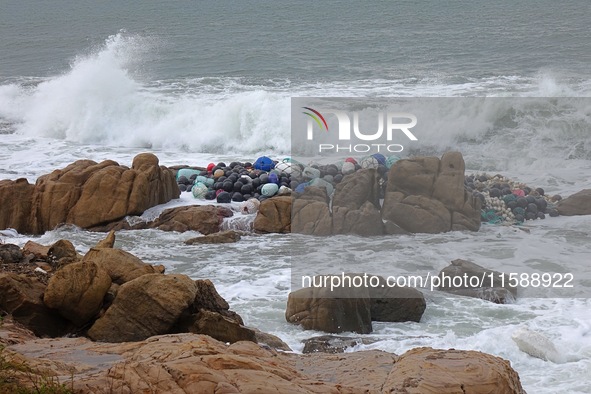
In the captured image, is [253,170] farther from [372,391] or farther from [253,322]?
[372,391]

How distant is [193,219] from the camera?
1545 centimetres

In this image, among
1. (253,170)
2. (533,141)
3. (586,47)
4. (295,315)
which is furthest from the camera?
(586,47)

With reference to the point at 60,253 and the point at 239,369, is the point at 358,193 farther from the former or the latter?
the point at 239,369

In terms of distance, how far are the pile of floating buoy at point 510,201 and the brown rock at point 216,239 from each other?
4.57 meters

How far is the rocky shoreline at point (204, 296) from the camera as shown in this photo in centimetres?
586

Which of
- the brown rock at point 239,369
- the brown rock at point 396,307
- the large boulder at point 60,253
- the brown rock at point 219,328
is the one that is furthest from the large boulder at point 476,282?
the large boulder at point 60,253

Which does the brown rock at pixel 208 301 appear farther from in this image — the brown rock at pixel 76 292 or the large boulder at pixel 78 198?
the large boulder at pixel 78 198

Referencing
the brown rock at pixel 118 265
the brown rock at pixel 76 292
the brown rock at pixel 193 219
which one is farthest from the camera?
the brown rock at pixel 193 219

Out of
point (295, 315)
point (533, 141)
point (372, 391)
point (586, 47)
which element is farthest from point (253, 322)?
point (586, 47)

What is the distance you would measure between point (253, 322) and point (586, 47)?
27995mm

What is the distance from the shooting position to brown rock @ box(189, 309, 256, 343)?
8789 mm

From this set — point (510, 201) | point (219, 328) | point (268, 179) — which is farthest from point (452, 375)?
point (268, 179)

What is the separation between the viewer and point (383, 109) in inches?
986

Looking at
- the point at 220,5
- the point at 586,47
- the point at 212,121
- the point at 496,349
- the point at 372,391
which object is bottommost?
the point at 496,349
